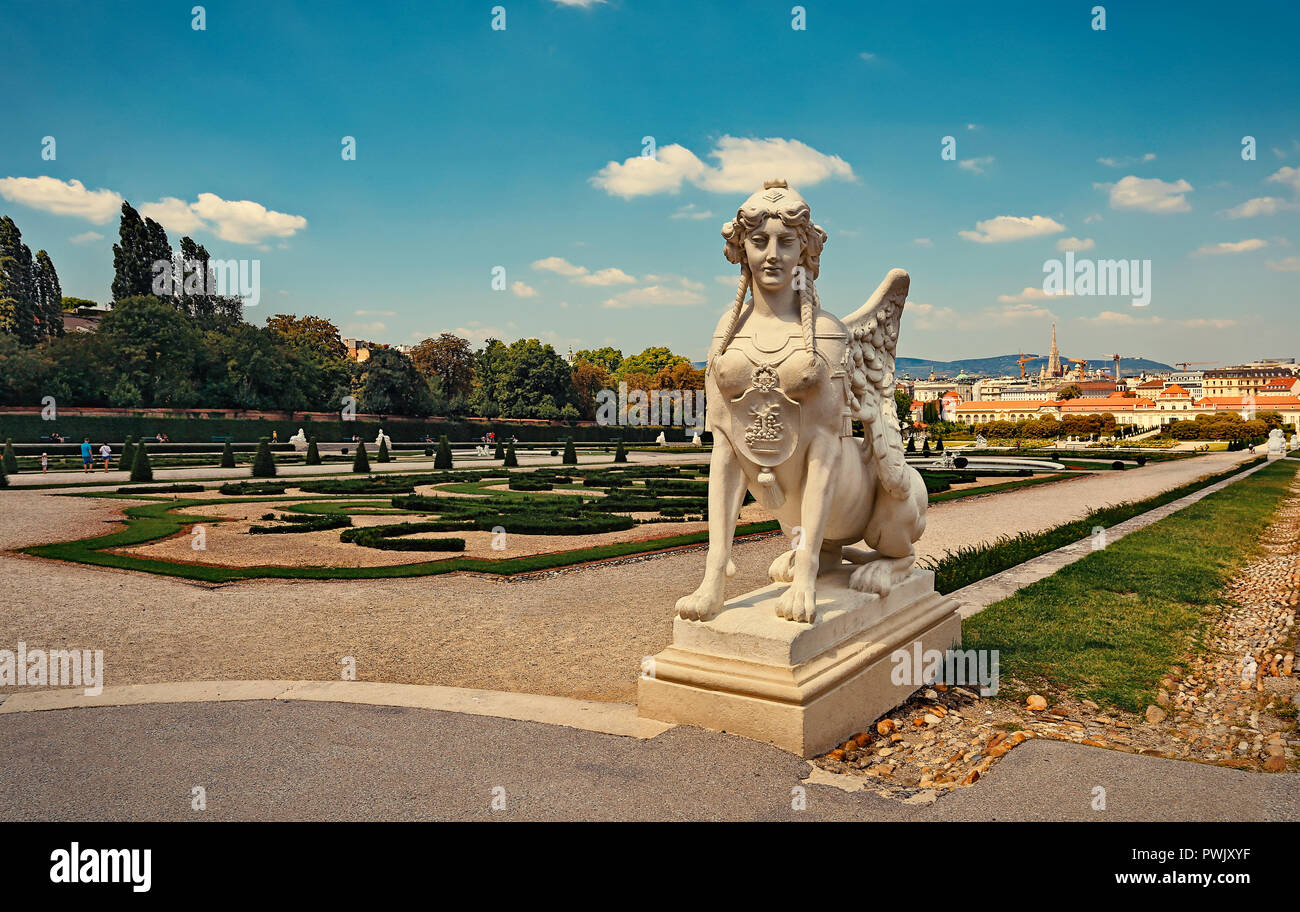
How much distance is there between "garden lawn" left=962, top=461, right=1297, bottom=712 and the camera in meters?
5.50

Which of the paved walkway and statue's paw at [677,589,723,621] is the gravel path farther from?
the paved walkway

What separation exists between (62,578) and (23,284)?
5534cm

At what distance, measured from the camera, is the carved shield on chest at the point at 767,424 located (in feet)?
14.0

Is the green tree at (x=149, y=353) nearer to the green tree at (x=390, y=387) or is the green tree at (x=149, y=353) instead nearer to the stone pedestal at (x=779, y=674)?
the green tree at (x=390, y=387)

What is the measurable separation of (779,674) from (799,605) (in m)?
0.44

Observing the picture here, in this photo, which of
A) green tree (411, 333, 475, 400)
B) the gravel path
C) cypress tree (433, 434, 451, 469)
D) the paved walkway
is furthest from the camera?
green tree (411, 333, 475, 400)

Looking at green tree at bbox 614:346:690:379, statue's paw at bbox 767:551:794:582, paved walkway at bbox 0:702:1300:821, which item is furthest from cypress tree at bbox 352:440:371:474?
green tree at bbox 614:346:690:379

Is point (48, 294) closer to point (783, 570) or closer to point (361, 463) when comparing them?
point (361, 463)

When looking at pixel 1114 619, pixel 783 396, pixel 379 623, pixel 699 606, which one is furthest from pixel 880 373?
pixel 379 623

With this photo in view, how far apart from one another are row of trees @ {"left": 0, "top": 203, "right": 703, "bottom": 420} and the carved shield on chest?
49854 mm

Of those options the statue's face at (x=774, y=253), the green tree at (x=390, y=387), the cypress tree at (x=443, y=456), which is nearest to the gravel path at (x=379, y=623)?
the statue's face at (x=774, y=253)

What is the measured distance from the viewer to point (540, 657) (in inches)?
244
